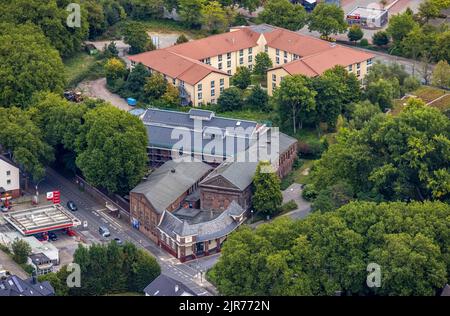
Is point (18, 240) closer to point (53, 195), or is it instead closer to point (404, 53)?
point (53, 195)

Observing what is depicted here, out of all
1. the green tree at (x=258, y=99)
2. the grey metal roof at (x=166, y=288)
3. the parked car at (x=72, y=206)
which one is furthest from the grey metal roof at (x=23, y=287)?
the green tree at (x=258, y=99)

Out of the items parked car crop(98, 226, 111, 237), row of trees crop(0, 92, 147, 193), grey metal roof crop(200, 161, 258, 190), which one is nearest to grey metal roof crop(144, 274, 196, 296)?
parked car crop(98, 226, 111, 237)

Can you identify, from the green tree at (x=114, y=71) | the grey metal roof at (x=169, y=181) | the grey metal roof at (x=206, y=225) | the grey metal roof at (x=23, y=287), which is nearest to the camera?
the grey metal roof at (x=23, y=287)

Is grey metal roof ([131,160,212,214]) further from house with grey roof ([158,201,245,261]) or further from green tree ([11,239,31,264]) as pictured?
green tree ([11,239,31,264])

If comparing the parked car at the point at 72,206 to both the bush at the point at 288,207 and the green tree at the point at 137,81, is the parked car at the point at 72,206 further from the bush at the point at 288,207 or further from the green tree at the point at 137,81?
the green tree at the point at 137,81
